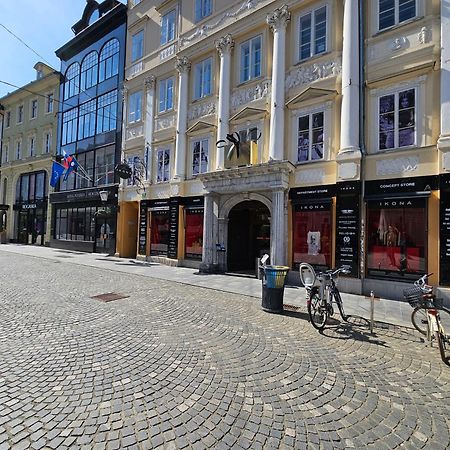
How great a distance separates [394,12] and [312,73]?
10.1 feet

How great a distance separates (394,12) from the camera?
32.6 feet

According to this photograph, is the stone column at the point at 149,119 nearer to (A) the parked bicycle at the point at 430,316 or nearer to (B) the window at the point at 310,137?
(B) the window at the point at 310,137

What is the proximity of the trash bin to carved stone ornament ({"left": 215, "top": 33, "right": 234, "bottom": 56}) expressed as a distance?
1155 centimetres

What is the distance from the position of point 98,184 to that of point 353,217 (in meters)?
17.4

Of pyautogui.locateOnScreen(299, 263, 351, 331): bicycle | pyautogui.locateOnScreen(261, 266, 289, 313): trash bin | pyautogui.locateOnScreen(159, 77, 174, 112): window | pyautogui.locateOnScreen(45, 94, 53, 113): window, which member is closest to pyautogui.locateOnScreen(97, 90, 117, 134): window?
pyautogui.locateOnScreen(159, 77, 174, 112): window

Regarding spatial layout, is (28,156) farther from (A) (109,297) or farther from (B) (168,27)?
(A) (109,297)

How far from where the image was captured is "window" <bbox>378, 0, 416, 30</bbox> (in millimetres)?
9659

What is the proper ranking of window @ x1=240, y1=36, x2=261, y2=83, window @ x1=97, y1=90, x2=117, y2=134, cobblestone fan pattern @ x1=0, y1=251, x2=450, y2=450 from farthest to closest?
window @ x1=97, y1=90, x2=117, y2=134
window @ x1=240, y1=36, x2=261, y2=83
cobblestone fan pattern @ x1=0, y1=251, x2=450, y2=450

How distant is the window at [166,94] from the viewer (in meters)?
16.7

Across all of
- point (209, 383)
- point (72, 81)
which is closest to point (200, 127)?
point (209, 383)

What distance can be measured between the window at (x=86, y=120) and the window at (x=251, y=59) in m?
13.0

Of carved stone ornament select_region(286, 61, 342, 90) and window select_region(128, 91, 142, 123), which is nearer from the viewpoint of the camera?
carved stone ornament select_region(286, 61, 342, 90)

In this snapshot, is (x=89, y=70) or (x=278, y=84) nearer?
(x=278, y=84)

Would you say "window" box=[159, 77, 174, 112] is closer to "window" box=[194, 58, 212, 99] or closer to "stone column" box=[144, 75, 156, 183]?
"stone column" box=[144, 75, 156, 183]
